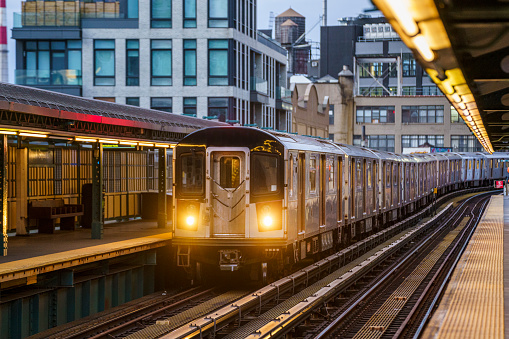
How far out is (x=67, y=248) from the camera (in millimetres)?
15031

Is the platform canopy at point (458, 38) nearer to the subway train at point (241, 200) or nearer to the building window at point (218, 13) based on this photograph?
the subway train at point (241, 200)

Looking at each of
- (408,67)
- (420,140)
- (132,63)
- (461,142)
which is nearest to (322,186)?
(132,63)

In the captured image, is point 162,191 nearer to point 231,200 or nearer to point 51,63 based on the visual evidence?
point 231,200

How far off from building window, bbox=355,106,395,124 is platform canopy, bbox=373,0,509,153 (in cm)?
7600

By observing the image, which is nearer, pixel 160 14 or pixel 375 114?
pixel 160 14

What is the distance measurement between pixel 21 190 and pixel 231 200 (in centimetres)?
543

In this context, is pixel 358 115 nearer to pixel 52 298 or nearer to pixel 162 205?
pixel 162 205

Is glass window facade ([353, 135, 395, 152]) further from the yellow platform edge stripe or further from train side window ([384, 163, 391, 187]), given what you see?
the yellow platform edge stripe

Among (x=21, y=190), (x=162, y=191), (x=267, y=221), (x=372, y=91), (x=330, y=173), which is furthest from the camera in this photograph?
(x=372, y=91)

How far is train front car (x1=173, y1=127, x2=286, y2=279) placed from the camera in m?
15.1

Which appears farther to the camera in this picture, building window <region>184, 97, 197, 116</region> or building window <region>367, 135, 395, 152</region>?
building window <region>367, 135, 395, 152</region>

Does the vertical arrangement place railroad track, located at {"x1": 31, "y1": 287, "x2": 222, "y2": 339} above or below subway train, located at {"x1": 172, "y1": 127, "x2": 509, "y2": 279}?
below

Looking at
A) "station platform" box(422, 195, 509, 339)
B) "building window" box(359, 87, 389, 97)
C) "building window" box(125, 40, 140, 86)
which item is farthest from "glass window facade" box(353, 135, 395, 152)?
"station platform" box(422, 195, 509, 339)

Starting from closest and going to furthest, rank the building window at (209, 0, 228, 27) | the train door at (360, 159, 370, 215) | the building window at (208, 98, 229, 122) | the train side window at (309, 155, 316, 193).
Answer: the train side window at (309, 155, 316, 193), the train door at (360, 159, 370, 215), the building window at (209, 0, 228, 27), the building window at (208, 98, 229, 122)
